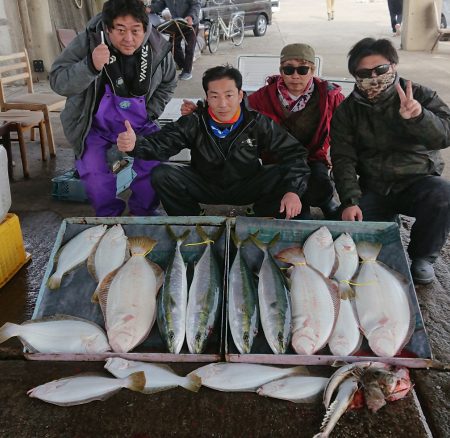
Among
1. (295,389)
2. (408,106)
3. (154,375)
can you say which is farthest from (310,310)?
(408,106)

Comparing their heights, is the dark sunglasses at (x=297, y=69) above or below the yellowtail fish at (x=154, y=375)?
above

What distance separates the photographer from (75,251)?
2.78m

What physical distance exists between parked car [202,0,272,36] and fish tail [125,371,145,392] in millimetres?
13551

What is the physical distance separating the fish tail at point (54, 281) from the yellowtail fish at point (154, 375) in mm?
633

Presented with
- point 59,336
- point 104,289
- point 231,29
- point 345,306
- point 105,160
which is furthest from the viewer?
point 231,29

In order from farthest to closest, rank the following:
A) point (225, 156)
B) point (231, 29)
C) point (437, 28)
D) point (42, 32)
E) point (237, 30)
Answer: point (237, 30) → point (231, 29) → point (437, 28) → point (42, 32) → point (225, 156)

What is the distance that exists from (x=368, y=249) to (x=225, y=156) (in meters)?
1.22

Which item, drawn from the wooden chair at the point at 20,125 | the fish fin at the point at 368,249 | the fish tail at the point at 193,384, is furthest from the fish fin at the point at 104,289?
the wooden chair at the point at 20,125

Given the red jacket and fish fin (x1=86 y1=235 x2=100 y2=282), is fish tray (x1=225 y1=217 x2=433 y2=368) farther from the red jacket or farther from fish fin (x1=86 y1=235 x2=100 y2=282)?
the red jacket

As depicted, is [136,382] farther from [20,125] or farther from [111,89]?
[20,125]

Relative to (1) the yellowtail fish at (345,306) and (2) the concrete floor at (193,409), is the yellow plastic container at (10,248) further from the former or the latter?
(1) the yellowtail fish at (345,306)

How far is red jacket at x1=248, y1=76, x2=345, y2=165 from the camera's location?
3615mm

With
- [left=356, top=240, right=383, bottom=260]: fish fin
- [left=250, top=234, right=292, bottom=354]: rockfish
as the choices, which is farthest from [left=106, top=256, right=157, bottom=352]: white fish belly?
[left=356, top=240, right=383, bottom=260]: fish fin

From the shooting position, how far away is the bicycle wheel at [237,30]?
15266 millimetres
